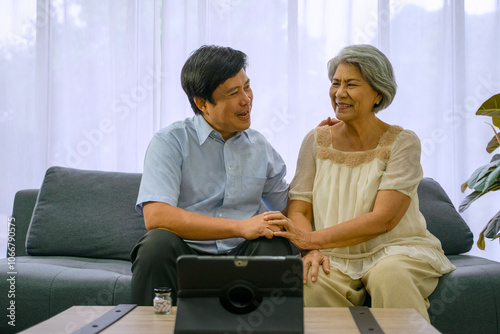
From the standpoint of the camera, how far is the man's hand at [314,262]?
1718mm

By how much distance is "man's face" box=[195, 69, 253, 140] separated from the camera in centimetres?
189

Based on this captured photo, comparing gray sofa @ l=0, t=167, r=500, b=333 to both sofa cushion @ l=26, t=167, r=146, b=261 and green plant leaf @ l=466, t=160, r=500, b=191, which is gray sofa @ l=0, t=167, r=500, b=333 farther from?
green plant leaf @ l=466, t=160, r=500, b=191

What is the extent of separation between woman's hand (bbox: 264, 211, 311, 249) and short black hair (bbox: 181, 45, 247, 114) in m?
0.50

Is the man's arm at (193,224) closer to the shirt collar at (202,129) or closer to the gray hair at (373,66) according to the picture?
the shirt collar at (202,129)

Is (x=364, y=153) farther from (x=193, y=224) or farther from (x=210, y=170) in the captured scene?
(x=193, y=224)

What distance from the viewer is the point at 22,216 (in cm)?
252

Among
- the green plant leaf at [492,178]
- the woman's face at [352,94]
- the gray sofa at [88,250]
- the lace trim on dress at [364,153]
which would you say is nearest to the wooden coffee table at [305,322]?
the gray sofa at [88,250]

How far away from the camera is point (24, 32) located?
124 inches

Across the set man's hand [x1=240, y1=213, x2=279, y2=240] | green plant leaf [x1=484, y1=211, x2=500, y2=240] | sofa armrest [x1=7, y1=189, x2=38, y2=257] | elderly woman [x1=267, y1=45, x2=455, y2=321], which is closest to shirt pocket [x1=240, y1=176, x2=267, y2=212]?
elderly woman [x1=267, y1=45, x2=455, y2=321]

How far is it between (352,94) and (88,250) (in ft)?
4.46

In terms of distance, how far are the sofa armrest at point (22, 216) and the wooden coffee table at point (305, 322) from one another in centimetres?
127

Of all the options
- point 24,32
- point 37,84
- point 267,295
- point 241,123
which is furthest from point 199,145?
point 24,32

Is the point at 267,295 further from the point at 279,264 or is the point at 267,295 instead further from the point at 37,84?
the point at 37,84

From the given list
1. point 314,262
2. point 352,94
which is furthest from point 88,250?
point 352,94
